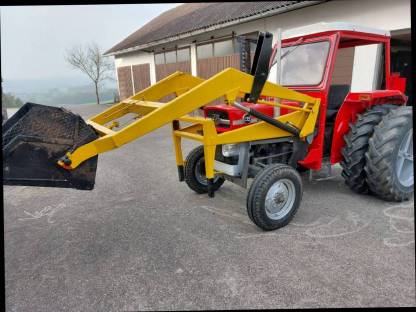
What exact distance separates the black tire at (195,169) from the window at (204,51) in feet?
24.2

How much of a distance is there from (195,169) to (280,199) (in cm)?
127

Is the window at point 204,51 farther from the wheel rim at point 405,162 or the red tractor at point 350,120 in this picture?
the wheel rim at point 405,162

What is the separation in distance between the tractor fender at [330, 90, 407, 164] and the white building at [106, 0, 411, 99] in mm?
2779

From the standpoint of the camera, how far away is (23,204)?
12.6 ft

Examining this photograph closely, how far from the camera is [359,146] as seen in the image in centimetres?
323

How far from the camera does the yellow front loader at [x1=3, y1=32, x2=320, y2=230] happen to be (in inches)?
89.4

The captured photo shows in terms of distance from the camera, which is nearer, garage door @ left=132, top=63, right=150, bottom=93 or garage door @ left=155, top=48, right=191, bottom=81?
garage door @ left=155, top=48, right=191, bottom=81

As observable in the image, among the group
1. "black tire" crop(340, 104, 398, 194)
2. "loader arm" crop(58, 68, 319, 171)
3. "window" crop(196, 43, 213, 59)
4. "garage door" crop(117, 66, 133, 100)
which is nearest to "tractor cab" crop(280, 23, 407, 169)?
"black tire" crop(340, 104, 398, 194)

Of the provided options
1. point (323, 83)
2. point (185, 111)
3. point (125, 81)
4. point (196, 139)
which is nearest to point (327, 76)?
point (323, 83)

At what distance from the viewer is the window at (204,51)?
33.5 feet

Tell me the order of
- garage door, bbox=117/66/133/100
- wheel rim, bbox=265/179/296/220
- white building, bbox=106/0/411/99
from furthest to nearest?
1. garage door, bbox=117/66/133/100
2. white building, bbox=106/0/411/99
3. wheel rim, bbox=265/179/296/220

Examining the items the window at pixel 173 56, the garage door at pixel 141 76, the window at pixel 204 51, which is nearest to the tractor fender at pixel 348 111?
the window at pixel 204 51

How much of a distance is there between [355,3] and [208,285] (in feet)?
20.8

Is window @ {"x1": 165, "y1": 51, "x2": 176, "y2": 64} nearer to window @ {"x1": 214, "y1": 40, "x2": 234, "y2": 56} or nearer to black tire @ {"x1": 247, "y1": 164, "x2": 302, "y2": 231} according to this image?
window @ {"x1": 214, "y1": 40, "x2": 234, "y2": 56}
